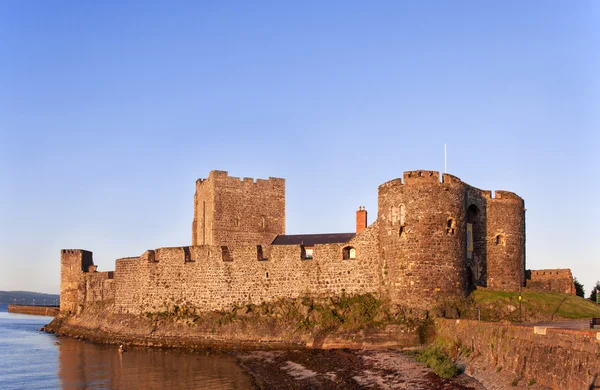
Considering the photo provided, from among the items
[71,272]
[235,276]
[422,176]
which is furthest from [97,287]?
[422,176]

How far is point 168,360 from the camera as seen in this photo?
32.2 meters

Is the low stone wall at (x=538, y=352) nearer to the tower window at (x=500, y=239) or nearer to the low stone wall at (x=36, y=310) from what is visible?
the tower window at (x=500, y=239)

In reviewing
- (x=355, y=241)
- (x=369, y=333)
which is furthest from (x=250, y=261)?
(x=369, y=333)

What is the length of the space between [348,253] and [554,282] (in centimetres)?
1130

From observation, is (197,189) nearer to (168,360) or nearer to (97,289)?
(97,289)

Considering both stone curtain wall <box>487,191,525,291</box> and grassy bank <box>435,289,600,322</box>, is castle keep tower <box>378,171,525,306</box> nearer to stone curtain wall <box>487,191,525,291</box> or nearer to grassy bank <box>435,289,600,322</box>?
grassy bank <box>435,289,600,322</box>

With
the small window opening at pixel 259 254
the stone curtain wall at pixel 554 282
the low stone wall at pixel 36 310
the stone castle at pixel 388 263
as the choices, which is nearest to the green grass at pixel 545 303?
the stone castle at pixel 388 263

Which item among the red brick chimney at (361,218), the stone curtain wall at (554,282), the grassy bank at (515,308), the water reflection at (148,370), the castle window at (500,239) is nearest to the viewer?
the water reflection at (148,370)

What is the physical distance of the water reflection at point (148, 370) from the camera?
85.3ft

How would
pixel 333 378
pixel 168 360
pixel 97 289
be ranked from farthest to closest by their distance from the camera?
1. pixel 97 289
2. pixel 168 360
3. pixel 333 378

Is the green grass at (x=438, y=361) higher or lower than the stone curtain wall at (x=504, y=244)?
lower

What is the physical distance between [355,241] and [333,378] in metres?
10.8

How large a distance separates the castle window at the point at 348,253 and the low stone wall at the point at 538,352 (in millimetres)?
10178

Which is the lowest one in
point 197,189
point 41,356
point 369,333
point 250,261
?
point 41,356
